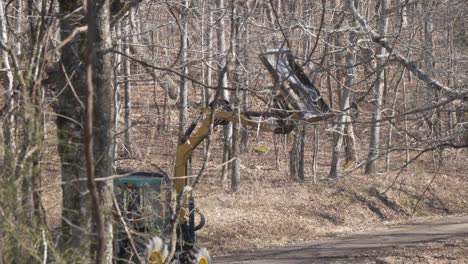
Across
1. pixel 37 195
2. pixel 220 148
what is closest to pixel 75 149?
pixel 37 195

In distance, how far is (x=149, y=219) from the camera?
773cm

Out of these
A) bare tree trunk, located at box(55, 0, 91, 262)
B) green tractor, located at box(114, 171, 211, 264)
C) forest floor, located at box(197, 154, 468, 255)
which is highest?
bare tree trunk, located at box(55, 0, 91, 262)

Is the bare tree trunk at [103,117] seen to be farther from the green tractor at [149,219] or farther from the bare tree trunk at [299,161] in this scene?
the bare tree trunk at [299,161]

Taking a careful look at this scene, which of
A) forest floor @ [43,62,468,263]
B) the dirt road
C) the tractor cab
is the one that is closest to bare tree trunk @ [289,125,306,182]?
forest floor @ [43,62,468,263]

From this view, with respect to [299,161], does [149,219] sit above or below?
above

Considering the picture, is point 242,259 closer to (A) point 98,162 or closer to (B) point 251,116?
(B) point 251,116

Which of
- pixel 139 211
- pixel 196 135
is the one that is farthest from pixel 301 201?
pixel 139 211

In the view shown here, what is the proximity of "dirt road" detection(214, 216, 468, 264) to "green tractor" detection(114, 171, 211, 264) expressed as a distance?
17.4ft

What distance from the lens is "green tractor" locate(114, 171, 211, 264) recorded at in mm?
8258

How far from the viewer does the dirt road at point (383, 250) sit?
58.1ft

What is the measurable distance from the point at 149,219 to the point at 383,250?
482 inches

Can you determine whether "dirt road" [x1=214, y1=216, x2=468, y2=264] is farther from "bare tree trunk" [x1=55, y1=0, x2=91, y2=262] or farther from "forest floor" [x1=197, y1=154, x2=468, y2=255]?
"bare tree trunk" [x1=55, y1=0, x2=91, y2=262]

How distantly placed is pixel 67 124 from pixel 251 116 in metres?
6.70

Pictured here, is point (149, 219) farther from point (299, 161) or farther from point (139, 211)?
point (299, 161)
